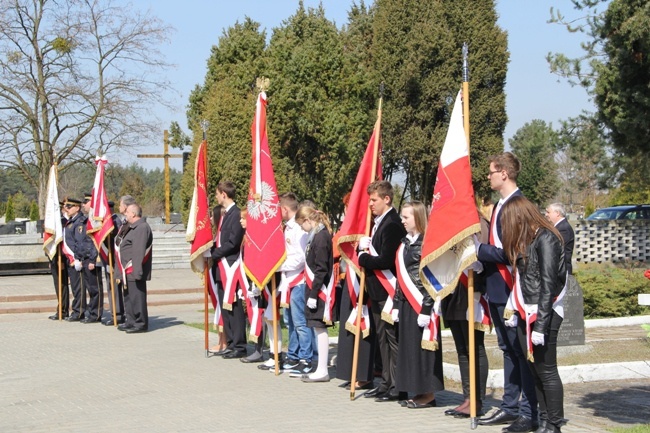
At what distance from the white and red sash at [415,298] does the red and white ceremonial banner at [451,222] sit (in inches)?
15.0

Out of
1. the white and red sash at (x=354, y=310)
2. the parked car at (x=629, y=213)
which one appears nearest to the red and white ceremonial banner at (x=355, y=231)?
the white and red sash at (x=354, y=310)

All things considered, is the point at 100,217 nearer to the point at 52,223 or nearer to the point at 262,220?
the point at 52,223

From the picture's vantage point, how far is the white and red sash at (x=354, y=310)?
9266mm

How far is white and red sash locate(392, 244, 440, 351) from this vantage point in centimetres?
820

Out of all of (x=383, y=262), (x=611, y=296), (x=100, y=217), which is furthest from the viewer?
(x=611, y=296)

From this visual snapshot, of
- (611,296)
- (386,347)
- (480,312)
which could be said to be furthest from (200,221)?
(611,296)

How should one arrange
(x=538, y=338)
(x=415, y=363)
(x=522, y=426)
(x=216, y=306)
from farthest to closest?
1. (x=216, y=306)
2. (x=415, y=363)
3. (x=522, y=426)
4. (x=538, y=338)

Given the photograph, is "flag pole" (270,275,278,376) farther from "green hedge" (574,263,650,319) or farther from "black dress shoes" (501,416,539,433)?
"green hedge" (574,263,650,319)

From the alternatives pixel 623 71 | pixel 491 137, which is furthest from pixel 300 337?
pixel 491 137

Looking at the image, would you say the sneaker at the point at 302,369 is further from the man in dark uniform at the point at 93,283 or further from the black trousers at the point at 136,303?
the man in dark uniform at the point at 93,283

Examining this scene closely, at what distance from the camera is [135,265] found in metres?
14.7

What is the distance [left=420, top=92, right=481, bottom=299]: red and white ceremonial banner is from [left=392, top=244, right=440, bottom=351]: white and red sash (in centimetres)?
38

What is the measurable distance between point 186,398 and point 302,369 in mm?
1775

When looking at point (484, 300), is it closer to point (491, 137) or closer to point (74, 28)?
point (74, 28)
